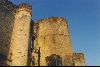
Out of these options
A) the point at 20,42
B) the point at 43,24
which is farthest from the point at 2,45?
the point at 43,24

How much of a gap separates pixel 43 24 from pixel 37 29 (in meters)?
0.74

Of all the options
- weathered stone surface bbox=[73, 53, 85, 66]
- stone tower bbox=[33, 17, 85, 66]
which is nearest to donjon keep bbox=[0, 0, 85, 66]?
stone tower bbox=[33, 17, 85, 66]

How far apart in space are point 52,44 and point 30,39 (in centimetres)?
197

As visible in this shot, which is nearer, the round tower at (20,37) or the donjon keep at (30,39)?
the round tower at (20,37)

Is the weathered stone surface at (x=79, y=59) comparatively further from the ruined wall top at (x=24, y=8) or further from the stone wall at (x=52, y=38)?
the ruined wall top at (x=24, y=8)

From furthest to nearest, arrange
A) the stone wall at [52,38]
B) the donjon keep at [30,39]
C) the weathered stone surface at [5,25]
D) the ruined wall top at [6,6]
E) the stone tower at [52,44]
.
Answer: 1. the stone wall at [52,38]
2. the stone tower at [52,44]
3. the ruined wall top at [6,6]
4. the donjon keep at [30,39]
5. the weathered stone surface at [5,25]

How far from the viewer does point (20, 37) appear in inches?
674

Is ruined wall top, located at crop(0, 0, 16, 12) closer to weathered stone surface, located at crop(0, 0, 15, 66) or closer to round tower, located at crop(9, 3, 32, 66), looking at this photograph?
weathered stone surface, located at crop(0, 0, 15, 66)

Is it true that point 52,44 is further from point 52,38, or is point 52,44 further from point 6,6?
point 6,6

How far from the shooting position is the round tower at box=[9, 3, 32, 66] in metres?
16.0

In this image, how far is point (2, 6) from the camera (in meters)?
17.6

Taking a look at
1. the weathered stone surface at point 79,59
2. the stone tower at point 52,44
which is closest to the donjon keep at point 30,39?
the stone tower at point 52,44

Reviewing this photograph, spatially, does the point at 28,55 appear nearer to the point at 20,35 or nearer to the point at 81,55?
the point at 20,35

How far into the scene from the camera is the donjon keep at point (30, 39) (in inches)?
640
